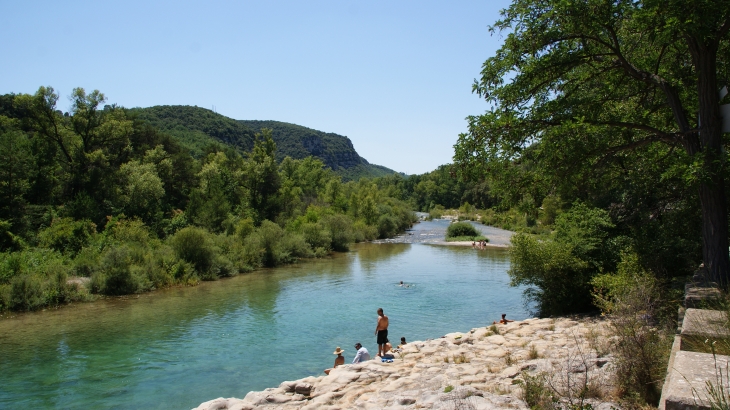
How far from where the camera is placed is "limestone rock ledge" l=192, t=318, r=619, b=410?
24.7 ft

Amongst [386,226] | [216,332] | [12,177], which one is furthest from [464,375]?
[386,226]

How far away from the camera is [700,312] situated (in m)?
7.01

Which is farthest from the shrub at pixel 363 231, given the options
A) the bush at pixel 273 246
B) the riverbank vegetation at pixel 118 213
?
the bush at pixel 273 246

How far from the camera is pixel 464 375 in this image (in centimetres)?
997

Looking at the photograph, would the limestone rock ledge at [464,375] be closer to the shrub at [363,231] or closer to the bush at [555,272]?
the bush at [555,272]

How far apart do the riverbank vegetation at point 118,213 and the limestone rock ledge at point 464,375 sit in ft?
70.5

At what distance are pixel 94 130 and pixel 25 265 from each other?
65.3 feet

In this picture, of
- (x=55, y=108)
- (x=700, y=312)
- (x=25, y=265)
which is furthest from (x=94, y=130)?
(x=700, y=312)

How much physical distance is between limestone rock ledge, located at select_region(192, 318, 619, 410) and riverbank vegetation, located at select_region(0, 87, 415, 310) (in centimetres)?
2150

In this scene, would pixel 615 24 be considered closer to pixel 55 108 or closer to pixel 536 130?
pixel 536 130

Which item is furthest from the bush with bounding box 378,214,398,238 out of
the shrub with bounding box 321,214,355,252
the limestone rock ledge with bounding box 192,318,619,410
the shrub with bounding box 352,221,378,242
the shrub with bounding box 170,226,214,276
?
the limestone rock ledge with bounding box 192,318,619,410

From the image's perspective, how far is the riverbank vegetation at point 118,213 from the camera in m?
29.7

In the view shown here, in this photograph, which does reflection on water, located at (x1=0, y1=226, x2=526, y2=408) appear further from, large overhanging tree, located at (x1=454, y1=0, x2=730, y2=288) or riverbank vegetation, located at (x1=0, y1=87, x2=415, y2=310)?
large overhanging tree, located at (x1=454, y1=0, x2=730, y2=288)

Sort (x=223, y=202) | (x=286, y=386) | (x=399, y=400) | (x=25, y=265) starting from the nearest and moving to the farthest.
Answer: (x=399, y=400), (x=286, y=386), (x=25, y=265), (x=223, y=202)
